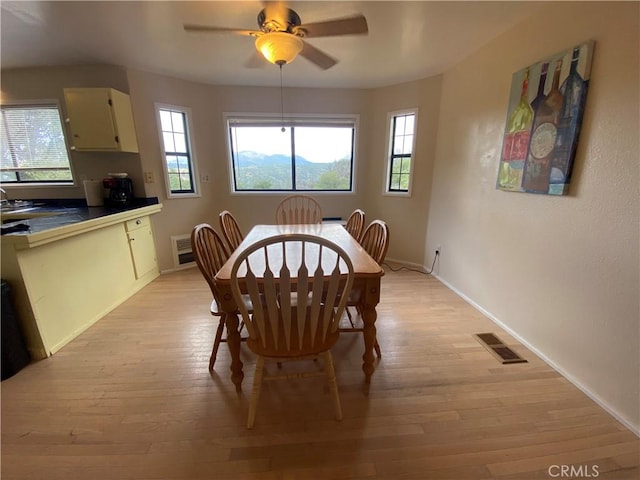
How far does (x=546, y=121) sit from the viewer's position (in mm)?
→ 1637

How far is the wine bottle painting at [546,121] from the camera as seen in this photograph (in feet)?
4.81

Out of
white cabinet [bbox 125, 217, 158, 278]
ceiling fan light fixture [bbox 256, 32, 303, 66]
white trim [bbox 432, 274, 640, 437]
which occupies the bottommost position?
white trim [bbox 432, 274, 640, 437]

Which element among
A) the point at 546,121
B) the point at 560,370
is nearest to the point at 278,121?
the point at 546,121

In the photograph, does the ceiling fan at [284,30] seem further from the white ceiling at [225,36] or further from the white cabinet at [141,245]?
the white cabinet at [141,245]

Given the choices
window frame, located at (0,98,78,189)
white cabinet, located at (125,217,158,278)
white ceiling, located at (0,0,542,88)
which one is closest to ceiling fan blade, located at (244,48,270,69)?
white ceiling, located at (0,0,542,88)

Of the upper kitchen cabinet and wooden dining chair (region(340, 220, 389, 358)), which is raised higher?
the upper kitchen cabinet

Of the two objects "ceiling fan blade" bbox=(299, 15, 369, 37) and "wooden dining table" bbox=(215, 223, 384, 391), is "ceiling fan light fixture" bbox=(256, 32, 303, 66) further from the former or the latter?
"wooden dining table" bbox=(215, 223, 384, 391)

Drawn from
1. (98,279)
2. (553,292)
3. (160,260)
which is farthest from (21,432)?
(553,292)

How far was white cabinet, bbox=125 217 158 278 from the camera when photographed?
267 cm

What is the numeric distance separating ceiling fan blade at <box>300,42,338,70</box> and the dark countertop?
6.98 ft

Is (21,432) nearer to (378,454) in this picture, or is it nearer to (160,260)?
(378,454)

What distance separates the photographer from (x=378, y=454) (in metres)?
1.14

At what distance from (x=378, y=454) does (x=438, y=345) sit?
0.97 m

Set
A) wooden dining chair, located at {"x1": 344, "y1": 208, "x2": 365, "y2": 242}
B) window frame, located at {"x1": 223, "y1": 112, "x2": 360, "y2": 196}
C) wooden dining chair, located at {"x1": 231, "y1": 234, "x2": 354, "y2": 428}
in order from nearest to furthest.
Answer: wooden dining chair, located at {"x1": 231, "y1": 234, "x2": 354, "y2": 428}
wooden dining chair, located at {"x1": 344, "y1": 208, "x2": 365, "y2": 242}
window frame, located at {"x1": 223, "y1": 112, "x2": 360, "y2": 196}
